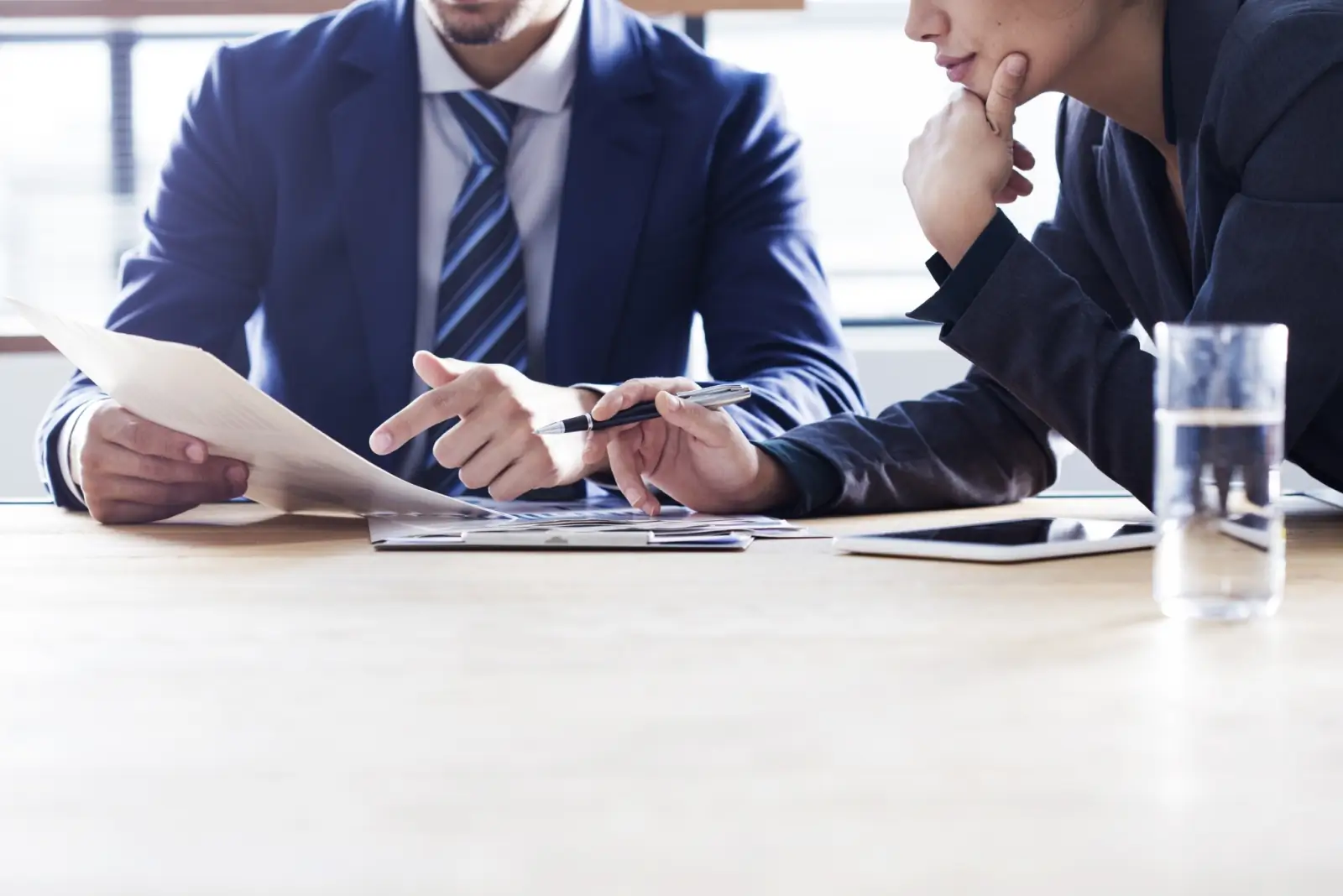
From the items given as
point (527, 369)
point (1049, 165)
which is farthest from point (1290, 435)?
point (1049, 165)

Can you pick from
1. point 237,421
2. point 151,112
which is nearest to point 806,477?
point 237,421

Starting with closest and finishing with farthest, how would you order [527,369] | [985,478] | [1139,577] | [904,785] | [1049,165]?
[904,785] < [1139,577] < [985,478] < [527,369] < [1049,165]

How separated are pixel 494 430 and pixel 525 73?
0.89m

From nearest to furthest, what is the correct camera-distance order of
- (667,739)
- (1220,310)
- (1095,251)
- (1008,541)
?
1. (667,739)
2. (1008,541)
3. (1220,310)
4. (1095,251)

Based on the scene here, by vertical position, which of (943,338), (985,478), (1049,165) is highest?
(1049,165)

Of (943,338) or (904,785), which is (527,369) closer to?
(943,338)

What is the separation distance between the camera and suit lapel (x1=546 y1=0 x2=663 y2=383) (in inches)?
71.2

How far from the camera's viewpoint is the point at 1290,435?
1.07 metres

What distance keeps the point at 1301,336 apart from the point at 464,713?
79 cm

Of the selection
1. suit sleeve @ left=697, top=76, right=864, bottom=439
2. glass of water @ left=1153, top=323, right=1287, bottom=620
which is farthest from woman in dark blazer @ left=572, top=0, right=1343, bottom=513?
glass of water @ left=1153, top=323, right=1287, bottom=620

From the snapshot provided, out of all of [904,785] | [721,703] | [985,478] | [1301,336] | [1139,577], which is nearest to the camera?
[904,785]

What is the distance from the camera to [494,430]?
1.16 metres

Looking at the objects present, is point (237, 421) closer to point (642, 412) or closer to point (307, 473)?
point (307, 473)

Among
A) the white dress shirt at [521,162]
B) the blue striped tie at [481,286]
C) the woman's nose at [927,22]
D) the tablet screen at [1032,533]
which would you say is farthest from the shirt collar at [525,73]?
the tablet screen at [1032,533]
